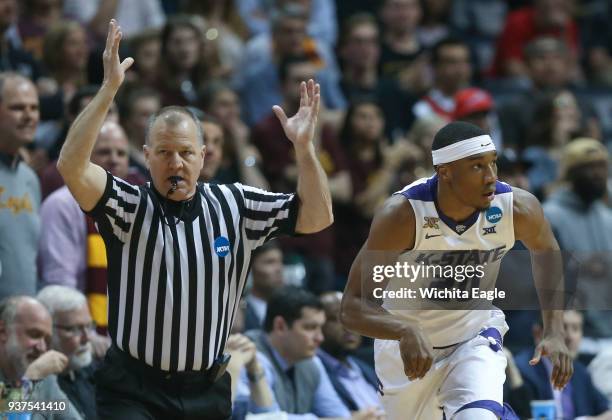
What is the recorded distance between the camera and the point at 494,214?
6.65m

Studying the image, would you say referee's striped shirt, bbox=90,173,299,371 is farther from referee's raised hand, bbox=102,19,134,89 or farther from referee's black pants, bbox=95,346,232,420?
referee's raised hand, bbox=102,19,134,89

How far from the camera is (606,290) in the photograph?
34.0ft

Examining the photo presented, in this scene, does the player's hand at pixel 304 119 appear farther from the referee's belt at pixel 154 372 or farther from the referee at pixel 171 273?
the referee's belt at pixel 154 372

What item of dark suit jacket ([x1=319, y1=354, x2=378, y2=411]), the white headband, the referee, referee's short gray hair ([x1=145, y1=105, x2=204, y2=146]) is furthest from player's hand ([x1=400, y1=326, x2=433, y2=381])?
dark suit jacket ([x1=319, y1=354, x2=378, y2=411])

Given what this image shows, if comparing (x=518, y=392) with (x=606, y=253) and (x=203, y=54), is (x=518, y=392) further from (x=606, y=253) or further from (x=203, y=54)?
(x=203, y=54)

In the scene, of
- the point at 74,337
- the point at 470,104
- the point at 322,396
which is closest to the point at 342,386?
the point at 322,396

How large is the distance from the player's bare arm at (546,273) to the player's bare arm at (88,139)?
7.66 feet

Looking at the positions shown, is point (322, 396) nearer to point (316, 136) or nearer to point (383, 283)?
point (383, 283)

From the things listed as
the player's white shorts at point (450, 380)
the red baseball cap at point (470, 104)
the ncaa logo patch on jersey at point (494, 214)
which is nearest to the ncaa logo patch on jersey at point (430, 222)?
the ncaa logo patch on jersey at point (494, 214)

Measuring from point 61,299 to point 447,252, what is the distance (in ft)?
7.91

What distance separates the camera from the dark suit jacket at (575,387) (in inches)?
348

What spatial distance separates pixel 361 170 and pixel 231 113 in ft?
4.60

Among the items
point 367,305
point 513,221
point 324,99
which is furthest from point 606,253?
point 367,305

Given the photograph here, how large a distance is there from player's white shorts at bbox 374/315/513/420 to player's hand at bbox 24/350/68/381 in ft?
5.89
